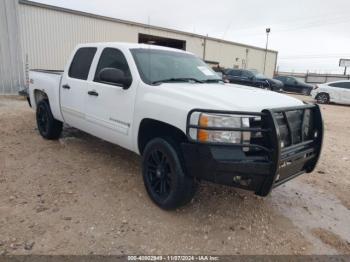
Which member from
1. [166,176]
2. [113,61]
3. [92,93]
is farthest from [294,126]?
[92,93]

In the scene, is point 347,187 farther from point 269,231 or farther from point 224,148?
point 224,148

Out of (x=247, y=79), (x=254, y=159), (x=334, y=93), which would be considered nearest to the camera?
(x=254, y=159)

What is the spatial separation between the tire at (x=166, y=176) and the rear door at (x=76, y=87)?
65.8 inches

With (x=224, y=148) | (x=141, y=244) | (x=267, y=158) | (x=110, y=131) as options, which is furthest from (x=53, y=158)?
(x=267, y=158)

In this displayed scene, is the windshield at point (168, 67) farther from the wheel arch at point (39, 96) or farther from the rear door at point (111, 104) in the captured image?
the wheel arch at point (39, 96)

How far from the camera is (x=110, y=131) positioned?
4102mm

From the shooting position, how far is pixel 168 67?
410 centimetres

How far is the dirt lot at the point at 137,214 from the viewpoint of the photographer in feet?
9.33

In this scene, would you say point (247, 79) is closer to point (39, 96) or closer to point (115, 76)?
point (39, 96)

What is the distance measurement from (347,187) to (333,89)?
13913mm

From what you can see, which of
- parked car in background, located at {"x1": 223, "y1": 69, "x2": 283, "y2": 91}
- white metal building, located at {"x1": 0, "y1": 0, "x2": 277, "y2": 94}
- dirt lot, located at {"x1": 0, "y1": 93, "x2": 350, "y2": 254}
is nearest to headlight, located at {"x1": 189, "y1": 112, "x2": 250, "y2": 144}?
dirt lot, located at {"x1": 0, "y1": 93, "x2": 350, "y2": 254}

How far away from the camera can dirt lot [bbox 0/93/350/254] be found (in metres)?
2.84

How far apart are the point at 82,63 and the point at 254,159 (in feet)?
11.1

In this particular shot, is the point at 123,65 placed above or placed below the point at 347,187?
above
